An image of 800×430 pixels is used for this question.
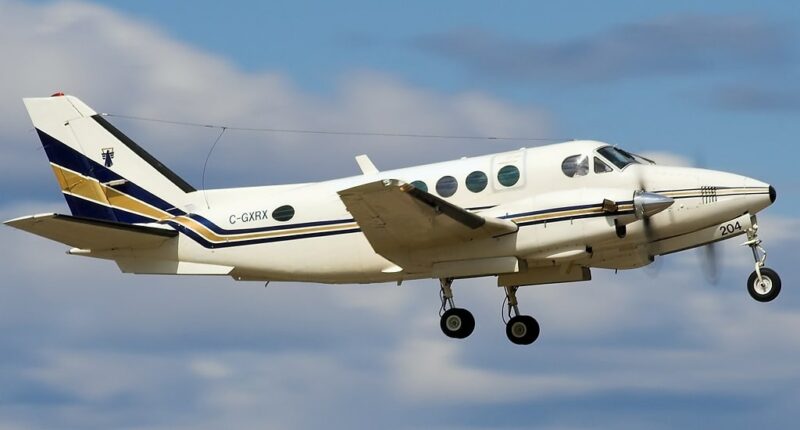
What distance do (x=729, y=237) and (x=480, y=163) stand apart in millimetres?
5062

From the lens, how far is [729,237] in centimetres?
2936

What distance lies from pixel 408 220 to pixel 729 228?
6.28 m

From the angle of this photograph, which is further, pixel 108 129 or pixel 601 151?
pixel 108 129

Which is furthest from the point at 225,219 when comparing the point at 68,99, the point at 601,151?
the point at 601,151

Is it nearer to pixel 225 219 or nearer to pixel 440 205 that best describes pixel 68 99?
pixel 225 219

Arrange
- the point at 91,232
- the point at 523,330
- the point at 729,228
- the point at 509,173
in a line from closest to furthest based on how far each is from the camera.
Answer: the point at 509,173 → the point at 729,228 → the point at 91,232 → the point at 523,330

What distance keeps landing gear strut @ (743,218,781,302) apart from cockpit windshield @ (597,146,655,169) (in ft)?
8.50

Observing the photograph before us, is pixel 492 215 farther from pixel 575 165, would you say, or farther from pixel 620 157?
pixel 620 157

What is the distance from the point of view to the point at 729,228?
95.7 ft

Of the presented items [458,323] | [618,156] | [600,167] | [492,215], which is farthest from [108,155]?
[618,156]

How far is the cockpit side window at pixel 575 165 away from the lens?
2872 centimetres

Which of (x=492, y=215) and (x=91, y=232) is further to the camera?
(x=91, y=232)

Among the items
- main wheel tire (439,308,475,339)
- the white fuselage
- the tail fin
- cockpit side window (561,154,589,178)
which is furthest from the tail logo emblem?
cockpit side window (561,154,589,178)

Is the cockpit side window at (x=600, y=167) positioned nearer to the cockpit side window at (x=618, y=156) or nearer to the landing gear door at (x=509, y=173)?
the cockpit side window at (x=618, y=156)
